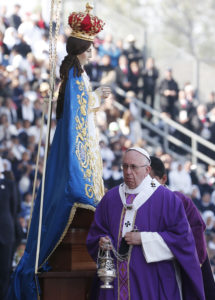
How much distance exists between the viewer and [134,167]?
666cm

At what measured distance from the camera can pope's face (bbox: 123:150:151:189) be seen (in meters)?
6.65

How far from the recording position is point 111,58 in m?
19.8

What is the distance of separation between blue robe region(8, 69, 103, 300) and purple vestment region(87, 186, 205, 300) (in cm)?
52

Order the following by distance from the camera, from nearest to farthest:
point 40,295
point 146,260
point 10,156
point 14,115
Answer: point 146,260 → point 40,295 → point 10,156 → point 14,115

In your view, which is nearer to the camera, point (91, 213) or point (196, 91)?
point (91, 213)

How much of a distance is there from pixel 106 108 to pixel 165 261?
38.4 feet

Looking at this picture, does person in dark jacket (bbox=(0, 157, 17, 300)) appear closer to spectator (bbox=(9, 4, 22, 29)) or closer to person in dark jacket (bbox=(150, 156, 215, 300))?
person in dark jacket (bbox=(150, 156, 215, 300))

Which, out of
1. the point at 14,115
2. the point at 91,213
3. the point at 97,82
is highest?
the point at 97,82

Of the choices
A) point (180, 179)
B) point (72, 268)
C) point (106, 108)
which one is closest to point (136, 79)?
point (106, 108)

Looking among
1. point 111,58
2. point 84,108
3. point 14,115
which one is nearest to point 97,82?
Result: point 111,58

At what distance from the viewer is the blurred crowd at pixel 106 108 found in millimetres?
15297

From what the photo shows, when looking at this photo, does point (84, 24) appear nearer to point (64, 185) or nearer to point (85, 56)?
point (85, 56)

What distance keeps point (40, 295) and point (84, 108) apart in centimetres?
190

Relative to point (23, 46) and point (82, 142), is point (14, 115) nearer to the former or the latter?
point (23, 46)
